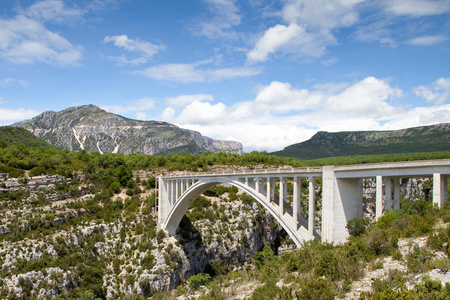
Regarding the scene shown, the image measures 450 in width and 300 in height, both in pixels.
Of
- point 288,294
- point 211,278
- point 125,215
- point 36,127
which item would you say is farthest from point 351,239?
point 36,127

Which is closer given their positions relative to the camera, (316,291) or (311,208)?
(316,291)

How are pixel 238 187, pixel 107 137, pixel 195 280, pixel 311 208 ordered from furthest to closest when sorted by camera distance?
pixel 107 137, pixel 195 280, pixel 238 187, pixel 311 208

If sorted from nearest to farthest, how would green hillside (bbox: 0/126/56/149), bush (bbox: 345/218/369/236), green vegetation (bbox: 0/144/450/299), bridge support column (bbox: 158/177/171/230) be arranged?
1. green vegetation (bbox: 0/144/450/299)
2. bush (bbox: 345/218/369/236)
3. bridge support column (bbox: 158/177/171/230)
4. green hillside (bbox: 0/126/56/149)

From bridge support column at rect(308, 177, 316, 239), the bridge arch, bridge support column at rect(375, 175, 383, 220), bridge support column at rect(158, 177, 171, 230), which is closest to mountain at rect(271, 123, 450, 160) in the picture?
the bridge arch

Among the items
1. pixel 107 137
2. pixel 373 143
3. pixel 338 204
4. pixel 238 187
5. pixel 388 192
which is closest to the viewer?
pixel 388 192

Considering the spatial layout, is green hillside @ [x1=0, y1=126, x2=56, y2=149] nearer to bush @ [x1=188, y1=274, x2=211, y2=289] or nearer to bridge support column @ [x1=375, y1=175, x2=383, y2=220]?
bush @ [x1=188, y1=274, x2=211, y2=289]

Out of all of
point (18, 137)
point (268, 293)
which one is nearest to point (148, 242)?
point (268, 293)

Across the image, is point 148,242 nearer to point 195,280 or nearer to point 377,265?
point 195,280

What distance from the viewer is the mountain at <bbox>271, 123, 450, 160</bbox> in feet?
374

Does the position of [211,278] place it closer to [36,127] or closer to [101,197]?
[101,197]

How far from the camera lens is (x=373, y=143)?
144 meters

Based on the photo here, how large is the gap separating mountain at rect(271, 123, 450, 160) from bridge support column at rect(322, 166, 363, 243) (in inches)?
4095

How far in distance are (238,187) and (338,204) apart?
41.5 ft

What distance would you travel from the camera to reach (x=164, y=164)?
211 feet
